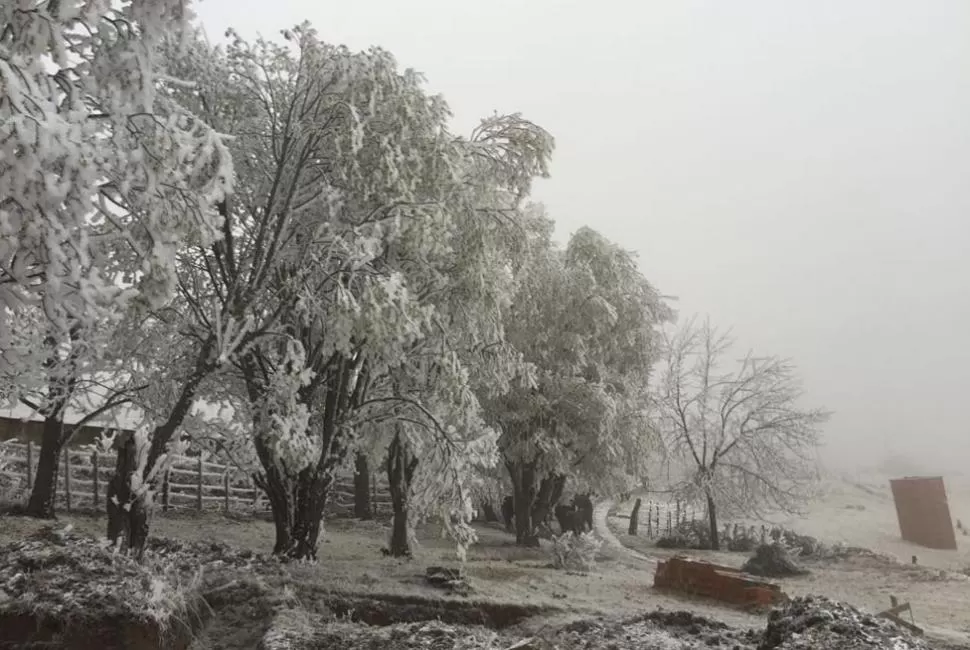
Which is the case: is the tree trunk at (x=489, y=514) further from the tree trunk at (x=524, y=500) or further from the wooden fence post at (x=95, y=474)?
the wooden fence post at (x=95, y=474)

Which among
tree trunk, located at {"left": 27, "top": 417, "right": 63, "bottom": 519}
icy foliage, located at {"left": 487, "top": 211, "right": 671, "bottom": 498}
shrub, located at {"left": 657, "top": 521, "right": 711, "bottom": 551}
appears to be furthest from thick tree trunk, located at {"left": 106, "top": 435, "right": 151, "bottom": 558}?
shrub, located at {"left": 657, "top": 521, "right": 711, "bottom": 551}

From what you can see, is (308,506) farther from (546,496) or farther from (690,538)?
(690,538)

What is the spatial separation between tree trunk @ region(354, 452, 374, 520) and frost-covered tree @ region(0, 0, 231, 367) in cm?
1553

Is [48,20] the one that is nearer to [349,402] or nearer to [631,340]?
[349,402]

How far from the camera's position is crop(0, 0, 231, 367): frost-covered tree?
478cm

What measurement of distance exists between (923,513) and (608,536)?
945 cm

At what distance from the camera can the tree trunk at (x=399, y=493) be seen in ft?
47.0

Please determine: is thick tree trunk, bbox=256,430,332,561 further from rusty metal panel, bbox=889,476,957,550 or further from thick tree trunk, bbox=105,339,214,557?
rusty metal panel, bbox=889,476,957,550

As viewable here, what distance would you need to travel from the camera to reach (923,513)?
69.3 feet

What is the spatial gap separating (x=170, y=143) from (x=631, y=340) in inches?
607

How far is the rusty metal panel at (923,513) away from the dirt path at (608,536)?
24.3 feet

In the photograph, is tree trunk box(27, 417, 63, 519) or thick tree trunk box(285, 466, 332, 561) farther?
tree trunk box(27, 417, 63, 519)

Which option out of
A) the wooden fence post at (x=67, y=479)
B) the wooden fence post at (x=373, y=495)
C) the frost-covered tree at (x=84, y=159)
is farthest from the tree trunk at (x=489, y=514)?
the frost-covered tree at (x=84, y=159)

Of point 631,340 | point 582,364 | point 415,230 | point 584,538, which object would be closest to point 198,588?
point 415,230
